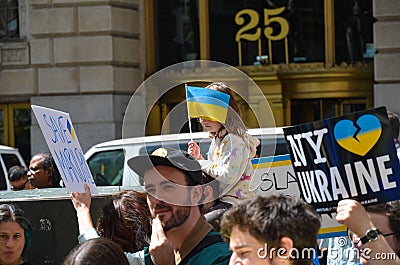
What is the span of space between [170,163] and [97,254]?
72 cm

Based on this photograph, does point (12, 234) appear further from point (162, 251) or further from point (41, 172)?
point (41, 172)

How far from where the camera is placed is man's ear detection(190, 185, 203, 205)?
440 cm

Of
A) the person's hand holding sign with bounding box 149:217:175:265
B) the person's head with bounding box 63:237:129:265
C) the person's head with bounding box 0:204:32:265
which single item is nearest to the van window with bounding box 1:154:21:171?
the person's head with bounding box 0:204:32:265

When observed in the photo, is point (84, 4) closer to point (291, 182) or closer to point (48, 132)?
point (291, 182)

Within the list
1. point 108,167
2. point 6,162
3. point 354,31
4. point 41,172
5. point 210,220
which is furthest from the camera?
point 354,31

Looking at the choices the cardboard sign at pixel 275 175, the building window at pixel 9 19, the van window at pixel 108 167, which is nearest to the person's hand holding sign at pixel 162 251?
the cardboard sign at pixel 275 175

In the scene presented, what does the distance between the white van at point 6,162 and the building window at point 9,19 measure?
3744mm

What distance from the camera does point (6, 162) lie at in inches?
501

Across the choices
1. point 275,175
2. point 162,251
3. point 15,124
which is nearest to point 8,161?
point 15,124

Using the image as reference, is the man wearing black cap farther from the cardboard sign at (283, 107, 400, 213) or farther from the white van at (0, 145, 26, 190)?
the white van at (0, 145, 26, 190)

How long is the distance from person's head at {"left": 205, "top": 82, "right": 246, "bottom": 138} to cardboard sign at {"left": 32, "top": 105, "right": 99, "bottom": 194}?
0.84 meters

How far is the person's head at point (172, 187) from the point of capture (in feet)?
14.3

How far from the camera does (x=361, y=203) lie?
3.93 m

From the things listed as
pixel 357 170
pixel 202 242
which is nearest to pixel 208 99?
pixel 202 242
